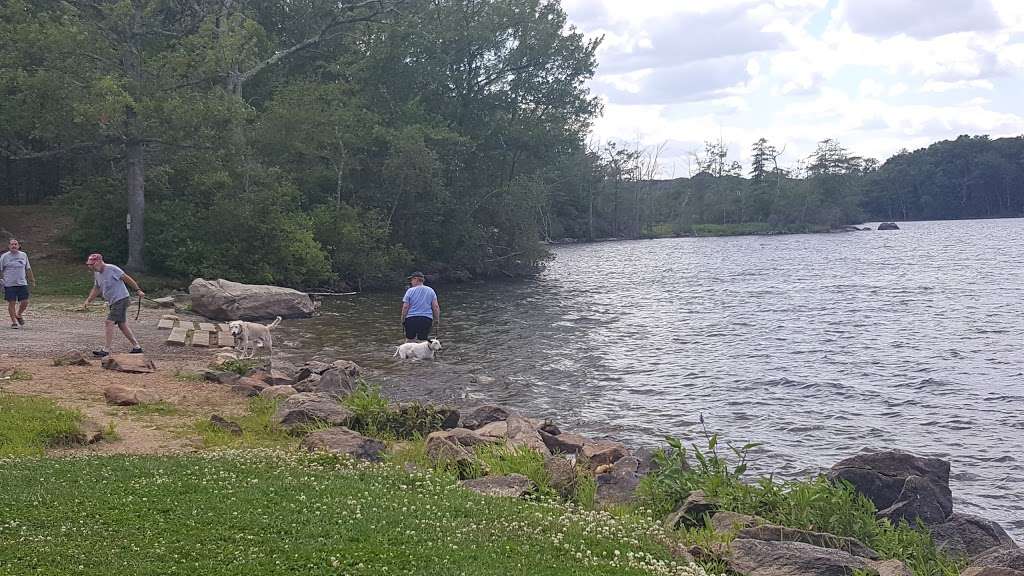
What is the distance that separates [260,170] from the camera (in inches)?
1470

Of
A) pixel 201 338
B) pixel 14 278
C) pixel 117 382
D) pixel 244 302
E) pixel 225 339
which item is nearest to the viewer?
pixel 117 382

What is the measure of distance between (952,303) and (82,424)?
1370 inches

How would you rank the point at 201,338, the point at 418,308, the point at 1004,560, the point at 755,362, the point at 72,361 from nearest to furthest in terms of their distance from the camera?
the point at 1004,560, the point at 72,361, the point at 418,308, the point at 201,338, the point at 755,362

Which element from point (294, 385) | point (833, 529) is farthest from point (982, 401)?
point (294, 385)

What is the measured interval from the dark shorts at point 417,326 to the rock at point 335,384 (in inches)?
193

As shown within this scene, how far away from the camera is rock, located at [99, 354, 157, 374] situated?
1653 centimetres

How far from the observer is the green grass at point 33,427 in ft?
34.1

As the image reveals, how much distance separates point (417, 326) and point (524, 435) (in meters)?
10.3

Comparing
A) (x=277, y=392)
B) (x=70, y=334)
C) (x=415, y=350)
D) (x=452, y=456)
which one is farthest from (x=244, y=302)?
(x=452, y=456)

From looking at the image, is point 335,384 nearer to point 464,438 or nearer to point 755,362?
point 464,438

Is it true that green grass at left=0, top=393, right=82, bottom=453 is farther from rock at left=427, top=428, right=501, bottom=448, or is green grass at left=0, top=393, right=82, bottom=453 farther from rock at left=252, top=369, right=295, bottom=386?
rock at left=252, top=369, right=295, bottom=386

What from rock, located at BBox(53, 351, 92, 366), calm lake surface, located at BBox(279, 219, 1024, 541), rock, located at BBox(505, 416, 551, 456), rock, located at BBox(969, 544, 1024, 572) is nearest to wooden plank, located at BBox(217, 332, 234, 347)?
calm lake surface, located at BBox(279, 219, 1024, 541)

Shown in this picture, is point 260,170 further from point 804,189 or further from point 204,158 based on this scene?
point 804,189

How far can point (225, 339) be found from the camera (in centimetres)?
2328
